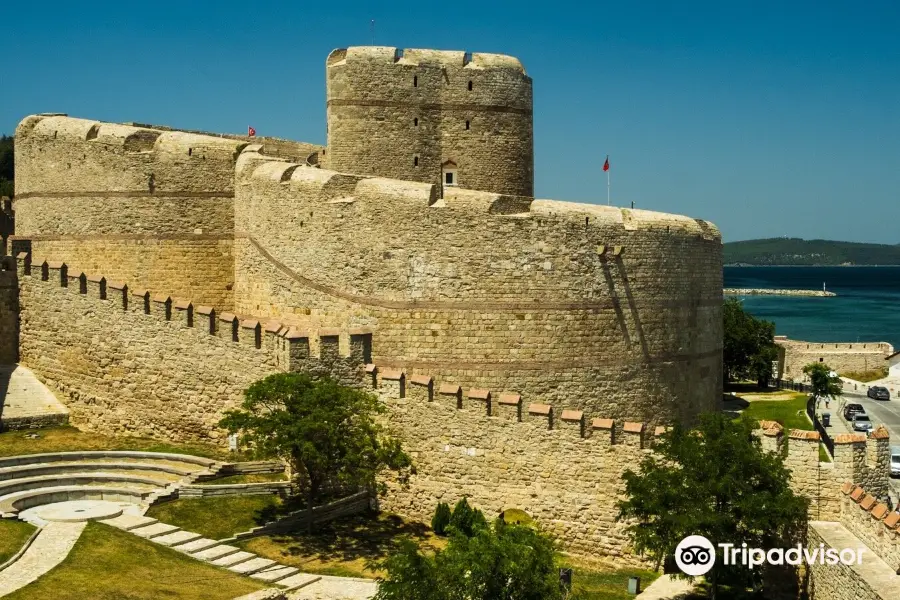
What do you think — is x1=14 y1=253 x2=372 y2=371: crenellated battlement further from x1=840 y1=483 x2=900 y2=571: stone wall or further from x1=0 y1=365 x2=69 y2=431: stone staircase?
x1=840 y1=483 x2=900 y2=571: stone wall

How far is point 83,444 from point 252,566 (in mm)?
8202

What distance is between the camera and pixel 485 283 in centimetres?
2759

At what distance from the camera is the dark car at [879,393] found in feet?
200

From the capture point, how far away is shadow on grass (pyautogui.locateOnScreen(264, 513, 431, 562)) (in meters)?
22.4

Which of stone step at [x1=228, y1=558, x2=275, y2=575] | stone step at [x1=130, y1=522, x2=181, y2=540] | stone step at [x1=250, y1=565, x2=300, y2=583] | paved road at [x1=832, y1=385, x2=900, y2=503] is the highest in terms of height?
stone step at [x1=130, y1=522, x2=181, y2=540]

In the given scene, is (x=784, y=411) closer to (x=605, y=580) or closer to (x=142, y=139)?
(x=605, y=580)

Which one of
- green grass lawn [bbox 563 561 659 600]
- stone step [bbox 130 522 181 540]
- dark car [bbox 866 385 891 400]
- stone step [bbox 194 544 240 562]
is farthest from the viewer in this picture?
dark car [bbox 866 385 891 400]

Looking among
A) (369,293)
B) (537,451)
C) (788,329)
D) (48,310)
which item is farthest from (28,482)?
(788,329)

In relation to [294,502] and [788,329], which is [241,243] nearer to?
[294,502]

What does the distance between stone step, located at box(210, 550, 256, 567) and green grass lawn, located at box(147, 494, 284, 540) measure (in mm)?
926

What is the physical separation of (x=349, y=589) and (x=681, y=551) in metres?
6.08

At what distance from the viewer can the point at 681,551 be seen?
2033 cm

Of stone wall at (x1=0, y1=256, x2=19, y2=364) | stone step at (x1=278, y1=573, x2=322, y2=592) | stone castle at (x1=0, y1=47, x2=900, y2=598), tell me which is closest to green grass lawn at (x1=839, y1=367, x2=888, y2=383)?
stone castle at (x1=0, y1=47, x2=900, y2=598)

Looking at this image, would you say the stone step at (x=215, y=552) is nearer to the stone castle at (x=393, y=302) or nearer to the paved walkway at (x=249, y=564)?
the paved walkway at (x=249, y=564)
